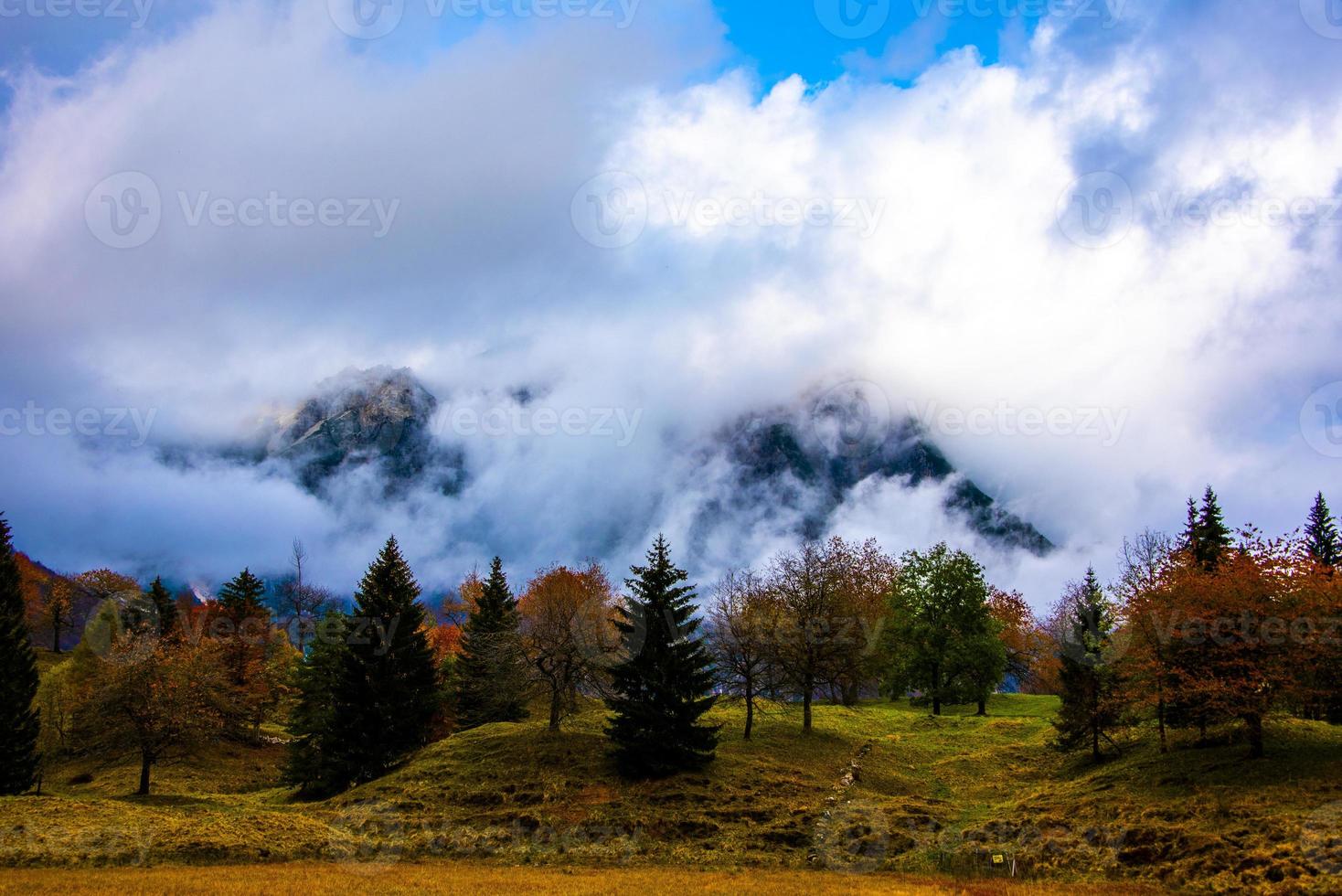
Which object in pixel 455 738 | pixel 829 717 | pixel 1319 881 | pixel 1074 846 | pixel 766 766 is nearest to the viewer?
pixel 1319 881

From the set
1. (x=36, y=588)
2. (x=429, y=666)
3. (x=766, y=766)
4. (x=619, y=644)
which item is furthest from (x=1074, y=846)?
(x=36, y=588)

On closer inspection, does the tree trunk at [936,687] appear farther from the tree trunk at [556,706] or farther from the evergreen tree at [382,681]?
the evergreen tree at [382,681]

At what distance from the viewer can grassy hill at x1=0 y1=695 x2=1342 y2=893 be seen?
2658 cm

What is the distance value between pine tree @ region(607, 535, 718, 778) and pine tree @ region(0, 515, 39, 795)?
35.6 meters

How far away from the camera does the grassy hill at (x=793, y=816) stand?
26.6 metres

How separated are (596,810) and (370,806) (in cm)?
1194

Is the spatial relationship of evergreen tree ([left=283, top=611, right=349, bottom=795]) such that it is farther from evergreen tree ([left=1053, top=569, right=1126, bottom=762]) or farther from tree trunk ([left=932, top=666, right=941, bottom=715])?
tree trunk ([left=932, top=666, right=941, bottom=715])

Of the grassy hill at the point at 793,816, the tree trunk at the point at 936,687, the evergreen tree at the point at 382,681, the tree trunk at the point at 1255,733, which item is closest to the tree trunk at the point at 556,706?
the grassy hill at the point at 793,816

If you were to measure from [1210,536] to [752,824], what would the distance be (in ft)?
105

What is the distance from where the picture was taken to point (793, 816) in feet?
114

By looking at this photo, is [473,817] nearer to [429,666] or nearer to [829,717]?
[429,666]

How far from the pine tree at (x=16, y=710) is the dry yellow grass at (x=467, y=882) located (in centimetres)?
2265

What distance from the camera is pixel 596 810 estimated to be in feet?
119

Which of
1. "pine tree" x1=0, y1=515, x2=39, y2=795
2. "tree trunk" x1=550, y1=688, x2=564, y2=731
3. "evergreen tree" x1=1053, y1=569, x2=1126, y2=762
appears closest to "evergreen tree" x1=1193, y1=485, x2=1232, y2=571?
"evergreen tree" x1=1053, y1=569, x2=1126, y2=762
